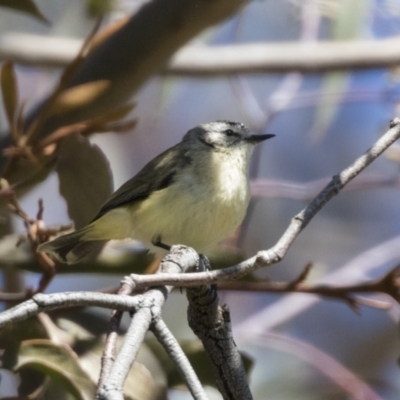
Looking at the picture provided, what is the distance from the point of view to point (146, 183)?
2.48 m

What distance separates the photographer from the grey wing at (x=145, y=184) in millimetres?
2434

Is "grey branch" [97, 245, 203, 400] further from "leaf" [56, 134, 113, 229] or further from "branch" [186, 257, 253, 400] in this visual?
"leaf" [56, 134, 113, 229]

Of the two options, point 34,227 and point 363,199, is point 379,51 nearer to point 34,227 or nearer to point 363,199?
point 34,227

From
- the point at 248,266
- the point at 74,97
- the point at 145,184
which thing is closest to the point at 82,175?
the point at 74,97

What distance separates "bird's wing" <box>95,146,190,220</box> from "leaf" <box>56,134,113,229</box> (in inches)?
14.0

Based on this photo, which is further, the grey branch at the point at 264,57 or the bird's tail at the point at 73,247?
the grey branch at the point at 264,57

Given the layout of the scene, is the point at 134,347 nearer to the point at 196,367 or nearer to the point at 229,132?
the point at 196,367

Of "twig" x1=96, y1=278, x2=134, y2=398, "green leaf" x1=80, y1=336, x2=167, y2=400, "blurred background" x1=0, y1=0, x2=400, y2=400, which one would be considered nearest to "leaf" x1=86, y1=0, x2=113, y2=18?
→ "blurred background" x1=0, y1=0, x2=400, y2=400

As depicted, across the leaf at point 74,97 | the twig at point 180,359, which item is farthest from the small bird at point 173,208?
the twig at point 180,359

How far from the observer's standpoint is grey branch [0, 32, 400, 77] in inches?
118

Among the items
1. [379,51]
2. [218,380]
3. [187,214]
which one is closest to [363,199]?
[379,51]

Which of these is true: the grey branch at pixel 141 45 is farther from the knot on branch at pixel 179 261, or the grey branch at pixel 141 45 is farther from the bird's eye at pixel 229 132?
the knot on branch at pixel 179 261

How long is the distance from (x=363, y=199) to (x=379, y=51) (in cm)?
237

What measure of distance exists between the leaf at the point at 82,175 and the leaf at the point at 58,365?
0.50 meters
